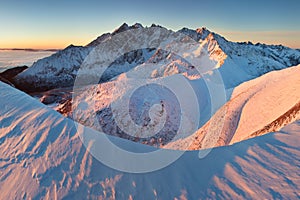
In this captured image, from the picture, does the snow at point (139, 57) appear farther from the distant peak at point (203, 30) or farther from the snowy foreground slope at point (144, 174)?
the snowy foreground slope at point (144, 174)

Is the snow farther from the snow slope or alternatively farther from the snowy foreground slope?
the snowy foreground slope

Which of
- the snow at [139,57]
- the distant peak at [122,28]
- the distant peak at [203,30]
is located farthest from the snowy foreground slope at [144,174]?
the distant peak at [122,28]

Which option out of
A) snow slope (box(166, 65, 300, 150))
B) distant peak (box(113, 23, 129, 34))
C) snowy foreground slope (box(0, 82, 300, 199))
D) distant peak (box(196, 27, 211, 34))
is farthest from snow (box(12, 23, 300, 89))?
snowy foreground slope (box(0, 82, 300, 199))

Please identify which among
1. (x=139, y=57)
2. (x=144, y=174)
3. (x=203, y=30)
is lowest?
(x=139, y=57)

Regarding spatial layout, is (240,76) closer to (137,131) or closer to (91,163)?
(137,131)

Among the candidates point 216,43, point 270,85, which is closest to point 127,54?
point 216,43

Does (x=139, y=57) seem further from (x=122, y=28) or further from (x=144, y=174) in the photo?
(x=144, y=174)

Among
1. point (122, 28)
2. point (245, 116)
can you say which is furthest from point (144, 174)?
point (122, 28)

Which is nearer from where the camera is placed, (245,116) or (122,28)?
(245,116)
